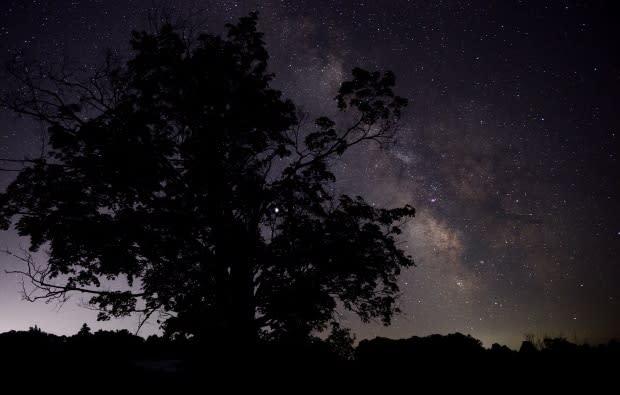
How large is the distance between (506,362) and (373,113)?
9.28 m

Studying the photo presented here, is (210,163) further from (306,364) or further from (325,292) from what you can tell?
(306,364)

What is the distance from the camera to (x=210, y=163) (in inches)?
464

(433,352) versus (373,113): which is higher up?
(373,113)

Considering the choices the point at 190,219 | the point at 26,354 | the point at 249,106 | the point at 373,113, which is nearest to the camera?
the point at 26,354

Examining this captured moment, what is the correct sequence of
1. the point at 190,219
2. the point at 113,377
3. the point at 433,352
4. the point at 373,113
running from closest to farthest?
the point at 113,377, the point at 433,352, the point at 190,219, the point at 373,113

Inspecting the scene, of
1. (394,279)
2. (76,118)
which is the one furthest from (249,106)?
(394,279)

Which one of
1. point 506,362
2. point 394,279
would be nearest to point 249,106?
point 394,279

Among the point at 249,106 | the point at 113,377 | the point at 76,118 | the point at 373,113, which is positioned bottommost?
the point at 113,377

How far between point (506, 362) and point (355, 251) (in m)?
5.72

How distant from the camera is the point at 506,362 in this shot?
6.54 meters

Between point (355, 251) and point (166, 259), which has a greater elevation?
point (355, 251)

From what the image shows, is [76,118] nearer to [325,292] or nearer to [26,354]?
[26,354]

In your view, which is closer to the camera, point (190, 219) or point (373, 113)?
point (190, 219)

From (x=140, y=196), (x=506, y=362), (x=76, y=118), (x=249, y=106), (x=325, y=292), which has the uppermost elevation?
(x=249, y=106)
